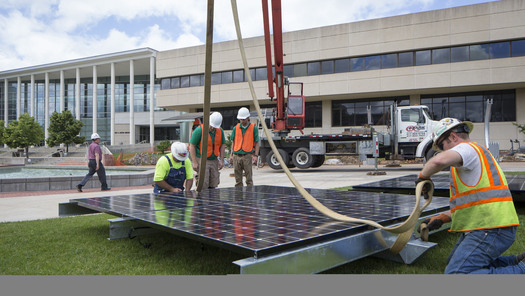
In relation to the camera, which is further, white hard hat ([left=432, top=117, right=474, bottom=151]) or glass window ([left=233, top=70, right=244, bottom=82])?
glass window ([left=233, top=70, right=244, bottom=82])

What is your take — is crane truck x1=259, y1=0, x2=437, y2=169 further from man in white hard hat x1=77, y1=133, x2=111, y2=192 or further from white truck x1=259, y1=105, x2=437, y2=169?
man in white hard hat x1=77, y1=133, x2=111, y2=192

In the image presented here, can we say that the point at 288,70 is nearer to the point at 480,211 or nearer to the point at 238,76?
the point at 238,76

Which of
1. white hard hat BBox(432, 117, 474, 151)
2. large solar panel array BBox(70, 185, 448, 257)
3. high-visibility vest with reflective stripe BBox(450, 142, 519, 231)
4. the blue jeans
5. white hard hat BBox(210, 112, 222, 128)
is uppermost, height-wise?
white hard hat BBox(210, 112, 222, 128)

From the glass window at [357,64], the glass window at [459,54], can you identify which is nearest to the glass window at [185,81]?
the glass window at [357,64]

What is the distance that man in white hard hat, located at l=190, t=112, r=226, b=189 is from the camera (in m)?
7.09

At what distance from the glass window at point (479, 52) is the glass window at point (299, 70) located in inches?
493

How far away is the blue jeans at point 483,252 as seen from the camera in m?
2.93

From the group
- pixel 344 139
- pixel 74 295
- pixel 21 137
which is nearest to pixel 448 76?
pixel 344 139

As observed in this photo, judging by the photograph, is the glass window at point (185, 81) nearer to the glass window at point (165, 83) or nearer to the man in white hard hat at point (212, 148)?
the glass window at point (165, 83)

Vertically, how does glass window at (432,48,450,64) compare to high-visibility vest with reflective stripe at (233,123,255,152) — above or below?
above

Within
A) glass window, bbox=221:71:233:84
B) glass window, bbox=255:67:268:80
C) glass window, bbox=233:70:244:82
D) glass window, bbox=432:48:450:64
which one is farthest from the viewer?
glass window, bbox=221:71:233:84

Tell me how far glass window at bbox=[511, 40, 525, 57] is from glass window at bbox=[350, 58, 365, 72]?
33.3 feet

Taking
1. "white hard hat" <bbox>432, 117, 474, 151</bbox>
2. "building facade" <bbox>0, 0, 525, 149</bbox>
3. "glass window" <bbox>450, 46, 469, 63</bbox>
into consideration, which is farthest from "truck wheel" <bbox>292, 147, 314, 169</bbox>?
"glass window" <bbox>450, 46, 469, 63</bbox>

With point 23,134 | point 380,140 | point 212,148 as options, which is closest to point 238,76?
point 380,140
